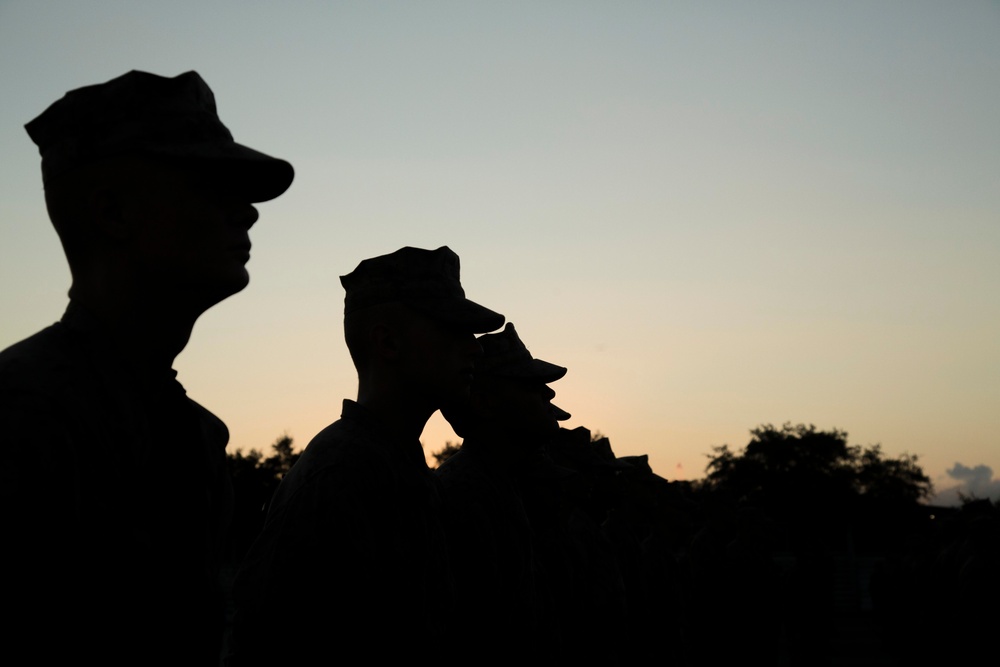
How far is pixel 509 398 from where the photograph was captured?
6.47 m

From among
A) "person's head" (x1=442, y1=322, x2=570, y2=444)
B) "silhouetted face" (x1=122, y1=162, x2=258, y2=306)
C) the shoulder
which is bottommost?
the shoulder

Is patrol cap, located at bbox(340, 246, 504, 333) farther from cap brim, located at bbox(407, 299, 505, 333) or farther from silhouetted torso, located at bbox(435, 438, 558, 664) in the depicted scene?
silhouetted torso, located at bbox(435, 438, 558, 664)

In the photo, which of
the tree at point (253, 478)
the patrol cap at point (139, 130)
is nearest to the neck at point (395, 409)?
the patrol cap at point (139, 130)

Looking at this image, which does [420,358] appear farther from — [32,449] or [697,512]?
[697,512]

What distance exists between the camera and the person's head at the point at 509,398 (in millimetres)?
6395

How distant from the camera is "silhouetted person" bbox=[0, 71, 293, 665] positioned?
202cm

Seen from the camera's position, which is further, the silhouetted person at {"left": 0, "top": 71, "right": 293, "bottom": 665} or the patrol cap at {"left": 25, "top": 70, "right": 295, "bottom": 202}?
the patrol cap at {"left": 25, "top": 70, "right": 295, "bottom": 202}

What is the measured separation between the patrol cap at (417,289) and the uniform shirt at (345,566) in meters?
0.72

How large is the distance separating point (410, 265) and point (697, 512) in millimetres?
18089

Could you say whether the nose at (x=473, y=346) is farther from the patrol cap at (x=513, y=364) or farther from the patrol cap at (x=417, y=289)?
the patrol cap at (x=513, y=364)

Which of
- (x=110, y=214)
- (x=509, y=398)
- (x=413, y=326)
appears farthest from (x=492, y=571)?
(x=110, y=214)

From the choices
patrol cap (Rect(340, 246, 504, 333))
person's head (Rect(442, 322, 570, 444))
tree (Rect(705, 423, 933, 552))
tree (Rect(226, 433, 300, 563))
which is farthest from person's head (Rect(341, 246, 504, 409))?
tree (Rect(705, 423, 933, 552))

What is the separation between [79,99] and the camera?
7.85 feet

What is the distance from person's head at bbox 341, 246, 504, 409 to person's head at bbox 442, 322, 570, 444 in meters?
1.91
